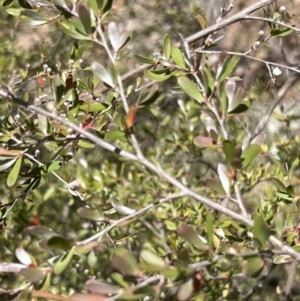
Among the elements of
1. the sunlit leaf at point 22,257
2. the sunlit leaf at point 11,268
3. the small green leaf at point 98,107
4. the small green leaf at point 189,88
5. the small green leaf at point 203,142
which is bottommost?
the sunlit leaf at point 22,257

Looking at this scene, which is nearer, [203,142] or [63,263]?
[63,263]

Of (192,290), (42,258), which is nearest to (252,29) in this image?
(42,258)

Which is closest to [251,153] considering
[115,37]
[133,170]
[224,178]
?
[224,178]

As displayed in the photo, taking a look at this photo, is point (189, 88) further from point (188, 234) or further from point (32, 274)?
point (32, 274)

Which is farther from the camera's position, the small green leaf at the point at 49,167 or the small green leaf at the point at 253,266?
the small green leaf at the point at 49,167

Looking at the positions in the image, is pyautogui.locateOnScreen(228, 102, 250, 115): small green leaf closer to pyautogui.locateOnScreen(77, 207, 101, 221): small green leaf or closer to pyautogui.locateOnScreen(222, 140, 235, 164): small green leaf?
pyautogui.locateOnScreen(222, 140, 235, 164): small green leaf

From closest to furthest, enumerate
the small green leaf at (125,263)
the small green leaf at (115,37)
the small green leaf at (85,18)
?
the small green leaf at (125,263)
the small green leaf at (85,18)
the small green leaf at (115,37)

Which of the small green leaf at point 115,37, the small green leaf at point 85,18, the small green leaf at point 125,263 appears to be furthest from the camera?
the small green leaf at point 115,37

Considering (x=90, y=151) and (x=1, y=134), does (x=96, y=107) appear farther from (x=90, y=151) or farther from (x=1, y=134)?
(x=90, y=151)

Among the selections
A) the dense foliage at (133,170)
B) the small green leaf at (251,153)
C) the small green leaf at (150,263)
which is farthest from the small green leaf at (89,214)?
the small green leaf at (251,153)

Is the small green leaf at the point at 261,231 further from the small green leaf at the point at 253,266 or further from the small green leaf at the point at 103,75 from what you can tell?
the small green leaf at the point at 103,75

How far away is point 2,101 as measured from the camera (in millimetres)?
1601

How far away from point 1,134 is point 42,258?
119 cm

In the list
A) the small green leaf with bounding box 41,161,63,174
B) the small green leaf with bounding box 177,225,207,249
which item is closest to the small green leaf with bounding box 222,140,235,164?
the small green leaf with bounding box 177,225,207,249
